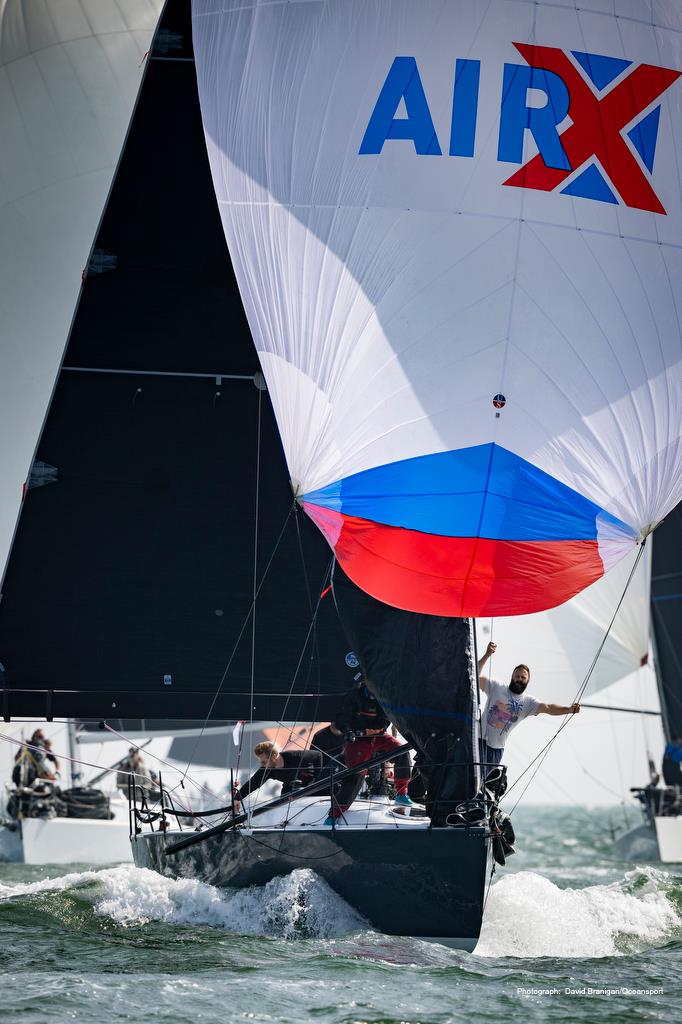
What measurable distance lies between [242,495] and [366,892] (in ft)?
13.3

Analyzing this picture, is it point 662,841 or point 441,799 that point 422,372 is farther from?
point 662,841

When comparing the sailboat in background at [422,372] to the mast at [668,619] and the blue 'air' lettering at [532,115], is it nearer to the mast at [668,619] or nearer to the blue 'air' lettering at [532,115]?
the blue 'air' lettering at [532,115]

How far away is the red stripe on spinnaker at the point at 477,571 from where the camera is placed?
897cm

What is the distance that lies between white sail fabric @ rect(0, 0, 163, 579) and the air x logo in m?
5.09

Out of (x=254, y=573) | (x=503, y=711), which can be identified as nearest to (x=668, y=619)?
(x=254, y=573)

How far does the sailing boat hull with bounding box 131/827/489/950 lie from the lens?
8.95 metres

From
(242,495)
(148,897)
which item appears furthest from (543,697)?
(148,897)

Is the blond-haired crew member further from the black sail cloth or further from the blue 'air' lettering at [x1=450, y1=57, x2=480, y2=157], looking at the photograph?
the blue 'air' lettering at [x1=450, y1=57, x2=480, y2=157]

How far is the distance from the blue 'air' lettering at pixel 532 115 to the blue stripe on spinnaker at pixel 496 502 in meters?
2.14

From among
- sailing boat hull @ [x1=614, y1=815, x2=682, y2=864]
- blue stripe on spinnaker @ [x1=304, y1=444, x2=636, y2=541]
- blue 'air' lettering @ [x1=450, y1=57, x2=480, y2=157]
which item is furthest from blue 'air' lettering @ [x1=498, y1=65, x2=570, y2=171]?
sailing boat hull @ [x1=614, y1=815, x2=682, y2=864]

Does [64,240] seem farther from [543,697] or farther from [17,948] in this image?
[543,697]

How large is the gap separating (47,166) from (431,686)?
6599mm

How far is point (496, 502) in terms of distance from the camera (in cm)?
898

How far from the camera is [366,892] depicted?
Answer: 9.16 metres
